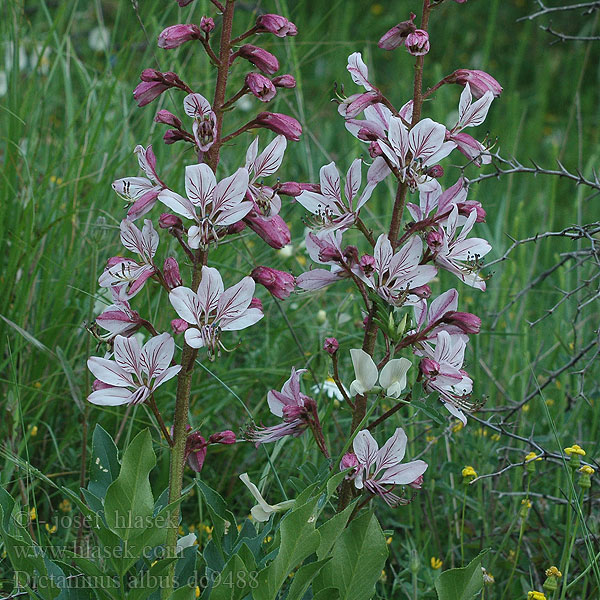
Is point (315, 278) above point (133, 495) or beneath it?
above

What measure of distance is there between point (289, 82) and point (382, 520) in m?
1.24

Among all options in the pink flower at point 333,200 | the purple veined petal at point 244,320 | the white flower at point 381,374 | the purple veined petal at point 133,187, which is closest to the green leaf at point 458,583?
the white flower at point 381,374

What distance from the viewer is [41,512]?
A: 2.40 m

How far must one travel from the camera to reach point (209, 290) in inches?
59.9

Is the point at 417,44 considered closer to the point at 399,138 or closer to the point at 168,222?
the point at 399,138

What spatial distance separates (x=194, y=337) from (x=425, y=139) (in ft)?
1.81

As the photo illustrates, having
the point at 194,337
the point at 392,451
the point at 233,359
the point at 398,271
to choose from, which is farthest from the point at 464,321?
the point at 233,359

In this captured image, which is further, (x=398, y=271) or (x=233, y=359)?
(x=233, y=359)

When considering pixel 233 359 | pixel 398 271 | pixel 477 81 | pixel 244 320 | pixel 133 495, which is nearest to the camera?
pixel 133 495

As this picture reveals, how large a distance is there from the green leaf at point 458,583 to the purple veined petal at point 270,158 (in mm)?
775

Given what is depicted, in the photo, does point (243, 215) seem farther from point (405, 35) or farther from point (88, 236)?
point (88, 236)

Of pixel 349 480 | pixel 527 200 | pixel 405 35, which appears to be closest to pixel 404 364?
pixel 349 480

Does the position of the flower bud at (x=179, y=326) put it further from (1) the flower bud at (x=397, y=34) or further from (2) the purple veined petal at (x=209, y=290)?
(1) the flower bud at (x=397, y=34)

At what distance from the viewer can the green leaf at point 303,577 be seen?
4.74 feet
